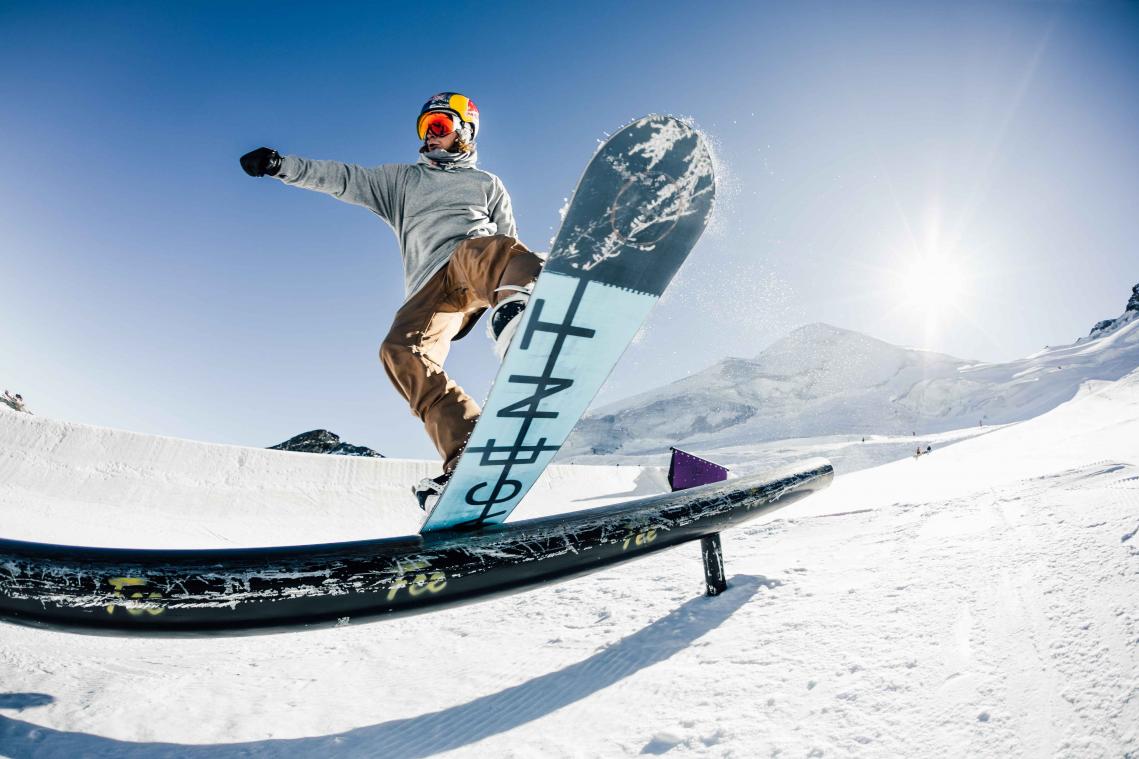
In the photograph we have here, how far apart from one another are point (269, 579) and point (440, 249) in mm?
1271

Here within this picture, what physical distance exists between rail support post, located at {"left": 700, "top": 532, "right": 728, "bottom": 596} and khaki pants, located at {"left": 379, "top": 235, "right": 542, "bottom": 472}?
32.9 inches

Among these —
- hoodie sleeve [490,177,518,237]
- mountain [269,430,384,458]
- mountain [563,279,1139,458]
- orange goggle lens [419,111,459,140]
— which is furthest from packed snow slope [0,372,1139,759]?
mountain [563,279,1139,458]

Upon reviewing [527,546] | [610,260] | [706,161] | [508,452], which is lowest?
[527,546]

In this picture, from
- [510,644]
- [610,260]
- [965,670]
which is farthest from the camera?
[510,644]

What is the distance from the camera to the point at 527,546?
117 centimetres

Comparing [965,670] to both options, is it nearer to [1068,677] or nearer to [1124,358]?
[1068,677]

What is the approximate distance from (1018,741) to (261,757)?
1.20 meters

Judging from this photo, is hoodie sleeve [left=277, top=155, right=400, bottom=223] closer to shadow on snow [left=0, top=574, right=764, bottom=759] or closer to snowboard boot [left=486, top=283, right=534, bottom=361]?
snowboard boot [left=486, top=283, right=534, bottom=361]

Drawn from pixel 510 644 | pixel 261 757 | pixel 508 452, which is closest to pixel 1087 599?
pixel 508 452

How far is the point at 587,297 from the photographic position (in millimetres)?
1289

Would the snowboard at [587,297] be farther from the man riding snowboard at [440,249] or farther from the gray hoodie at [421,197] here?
the gray hoodie at [421,197]

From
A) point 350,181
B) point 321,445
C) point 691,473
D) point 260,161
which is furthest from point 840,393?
point 260,161

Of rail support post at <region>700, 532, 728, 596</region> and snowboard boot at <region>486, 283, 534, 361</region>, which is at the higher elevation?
snowboard boot at <region>486, 283, 534, 361</region>

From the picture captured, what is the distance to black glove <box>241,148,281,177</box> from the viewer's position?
1.85m
